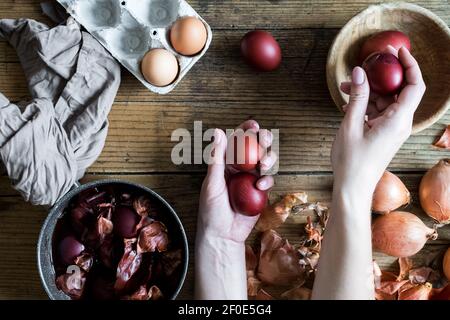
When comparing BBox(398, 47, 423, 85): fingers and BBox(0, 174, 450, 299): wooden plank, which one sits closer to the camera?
BBox(398, 47, 423, 85): fingers

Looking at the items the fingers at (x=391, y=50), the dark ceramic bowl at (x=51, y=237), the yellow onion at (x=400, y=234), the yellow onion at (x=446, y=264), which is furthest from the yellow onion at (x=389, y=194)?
the dark ceramic bowl at (x=51, y=237)

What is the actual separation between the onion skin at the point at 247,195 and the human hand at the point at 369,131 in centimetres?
16

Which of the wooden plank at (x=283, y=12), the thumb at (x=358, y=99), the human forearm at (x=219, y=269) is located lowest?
the human forearm at (x=219, y=269)

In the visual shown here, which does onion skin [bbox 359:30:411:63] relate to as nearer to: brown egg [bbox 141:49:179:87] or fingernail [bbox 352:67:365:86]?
fingernail [bbox 352:67:365:86]

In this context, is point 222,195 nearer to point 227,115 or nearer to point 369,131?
point 227,115

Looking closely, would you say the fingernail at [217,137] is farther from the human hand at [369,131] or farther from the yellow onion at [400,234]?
the yellow onion at [400,234]

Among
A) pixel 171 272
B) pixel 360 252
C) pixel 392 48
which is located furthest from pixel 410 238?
pixel 171 272

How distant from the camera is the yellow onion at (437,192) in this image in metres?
1.01

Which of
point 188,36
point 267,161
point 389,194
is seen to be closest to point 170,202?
point 267,161

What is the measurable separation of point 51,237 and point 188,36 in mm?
469

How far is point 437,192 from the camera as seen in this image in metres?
1.01

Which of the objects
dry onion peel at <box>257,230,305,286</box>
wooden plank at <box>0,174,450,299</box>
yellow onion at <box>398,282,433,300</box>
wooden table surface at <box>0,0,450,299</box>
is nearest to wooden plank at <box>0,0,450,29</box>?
wooden table surface at <box>0,0,450,299</box>

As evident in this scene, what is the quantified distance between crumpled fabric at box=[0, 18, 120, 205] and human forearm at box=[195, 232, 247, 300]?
0.97 ft

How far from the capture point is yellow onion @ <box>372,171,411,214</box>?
3.31 feet
